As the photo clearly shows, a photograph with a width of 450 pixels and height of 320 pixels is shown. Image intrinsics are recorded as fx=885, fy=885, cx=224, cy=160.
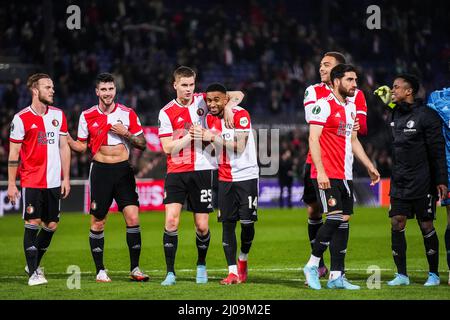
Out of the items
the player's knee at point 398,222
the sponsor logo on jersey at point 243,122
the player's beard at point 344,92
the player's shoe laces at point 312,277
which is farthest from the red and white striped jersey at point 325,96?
the player's shoe laces at point 312,277

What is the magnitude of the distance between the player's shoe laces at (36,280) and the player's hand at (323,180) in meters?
3.32

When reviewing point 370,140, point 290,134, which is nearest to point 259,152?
point 290,134

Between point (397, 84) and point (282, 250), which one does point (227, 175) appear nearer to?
point (397, 84)

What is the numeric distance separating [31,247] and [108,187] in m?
1.12

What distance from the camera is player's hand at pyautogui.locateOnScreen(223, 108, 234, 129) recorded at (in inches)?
389

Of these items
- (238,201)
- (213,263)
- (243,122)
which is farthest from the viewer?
(213,263)

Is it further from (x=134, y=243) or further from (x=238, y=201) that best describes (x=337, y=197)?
(x=134, y=243)

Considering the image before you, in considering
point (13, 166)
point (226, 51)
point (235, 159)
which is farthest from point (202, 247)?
point (226, 51)

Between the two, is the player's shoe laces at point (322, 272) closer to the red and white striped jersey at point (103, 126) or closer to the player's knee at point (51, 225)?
the red and white striped jersey at point (103, 126)

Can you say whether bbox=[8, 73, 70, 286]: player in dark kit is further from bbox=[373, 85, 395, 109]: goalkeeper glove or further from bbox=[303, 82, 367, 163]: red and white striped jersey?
bbox=[373, 85, 395, 109]: goalkeeper glove

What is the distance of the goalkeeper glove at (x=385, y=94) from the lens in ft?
32.6

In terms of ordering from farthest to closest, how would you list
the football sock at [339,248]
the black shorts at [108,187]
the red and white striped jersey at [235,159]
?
1. the black shorts at [108,187]
2. the red and white striped jersey at [235,159]
3. the football sock at [339,248]

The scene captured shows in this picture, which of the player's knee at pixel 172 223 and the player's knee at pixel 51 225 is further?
the player's knee at pixel 51 225

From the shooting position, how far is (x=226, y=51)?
31.5 metres
